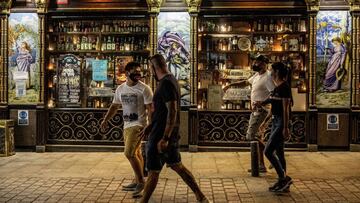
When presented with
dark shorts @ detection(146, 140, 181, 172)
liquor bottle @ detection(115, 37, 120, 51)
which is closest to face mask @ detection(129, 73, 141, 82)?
dark shorts @ detection(146, 140, 181, 172)

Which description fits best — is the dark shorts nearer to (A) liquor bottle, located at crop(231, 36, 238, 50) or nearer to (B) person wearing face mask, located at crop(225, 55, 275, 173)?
(B) person wearing face mask, located at crop(225, 55, 275, 173)

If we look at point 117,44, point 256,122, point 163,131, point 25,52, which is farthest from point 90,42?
point 163,131

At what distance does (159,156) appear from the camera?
6.76m

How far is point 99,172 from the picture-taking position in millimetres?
9547

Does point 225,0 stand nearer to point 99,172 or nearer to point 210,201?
point 99,172

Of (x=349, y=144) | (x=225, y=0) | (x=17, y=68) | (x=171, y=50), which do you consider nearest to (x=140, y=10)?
(x=171, y=50)

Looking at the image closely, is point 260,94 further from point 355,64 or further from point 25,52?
point 25,52

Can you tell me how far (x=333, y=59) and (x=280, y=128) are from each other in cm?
431

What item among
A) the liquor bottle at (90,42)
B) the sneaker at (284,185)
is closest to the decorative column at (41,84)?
the liquor bottle at (90,42)

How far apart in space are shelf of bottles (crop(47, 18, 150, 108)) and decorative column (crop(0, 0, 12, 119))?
0.96 metres

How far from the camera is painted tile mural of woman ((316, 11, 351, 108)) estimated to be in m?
11.6

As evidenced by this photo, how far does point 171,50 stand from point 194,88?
1007mm

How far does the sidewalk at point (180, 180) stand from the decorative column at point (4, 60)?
125 cm

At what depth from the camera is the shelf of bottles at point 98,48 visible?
12.3 meters
